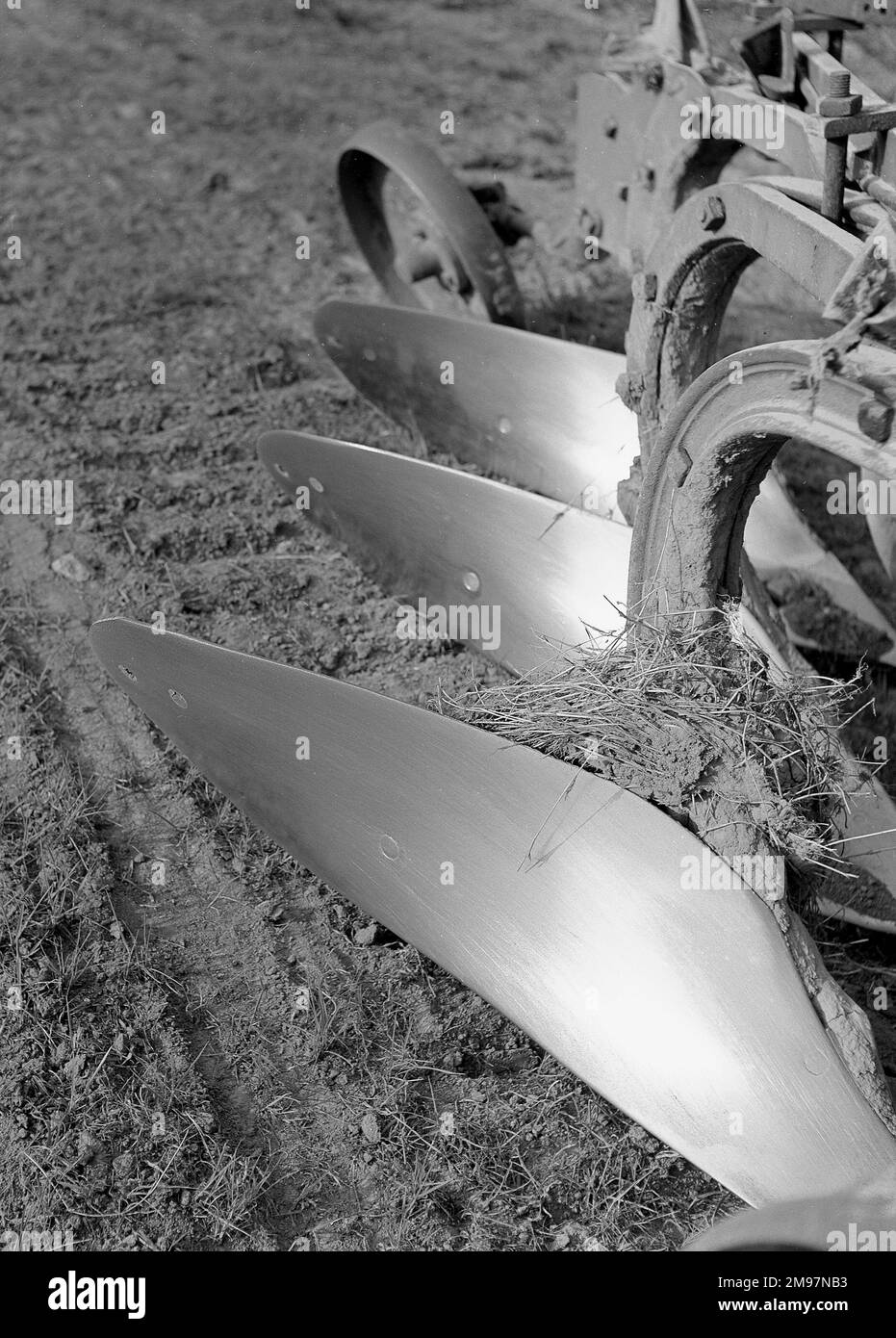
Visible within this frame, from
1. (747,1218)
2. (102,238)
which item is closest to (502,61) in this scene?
(102,238)

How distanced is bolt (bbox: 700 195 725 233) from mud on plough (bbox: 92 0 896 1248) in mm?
16

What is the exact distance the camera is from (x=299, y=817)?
2742mm

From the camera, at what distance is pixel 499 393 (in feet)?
13.1

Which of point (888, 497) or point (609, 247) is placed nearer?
point (888, 497)

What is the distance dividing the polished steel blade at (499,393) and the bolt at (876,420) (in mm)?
1739

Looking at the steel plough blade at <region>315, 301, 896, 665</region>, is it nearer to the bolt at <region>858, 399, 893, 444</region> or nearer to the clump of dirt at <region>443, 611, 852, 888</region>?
the clump of dirt at <region>443, 611, 852, 888</region>

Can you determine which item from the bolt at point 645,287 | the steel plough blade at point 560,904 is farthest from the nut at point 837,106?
the steel plough blade at point 560,904

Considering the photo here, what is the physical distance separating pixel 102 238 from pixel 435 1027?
4139mm

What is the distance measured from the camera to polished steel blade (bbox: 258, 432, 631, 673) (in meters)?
3.21

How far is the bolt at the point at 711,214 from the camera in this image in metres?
2.52

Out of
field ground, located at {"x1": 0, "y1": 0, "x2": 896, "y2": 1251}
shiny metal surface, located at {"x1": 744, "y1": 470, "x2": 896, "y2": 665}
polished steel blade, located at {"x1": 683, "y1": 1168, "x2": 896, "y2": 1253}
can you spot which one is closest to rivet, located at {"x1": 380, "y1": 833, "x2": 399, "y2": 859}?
field ground, located at {"x1": 0, "y1": 0, "x2": 896, "y2": 1251}

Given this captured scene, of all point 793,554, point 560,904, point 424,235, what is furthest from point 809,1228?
point 424,235

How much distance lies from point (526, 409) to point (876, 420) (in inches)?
82.7

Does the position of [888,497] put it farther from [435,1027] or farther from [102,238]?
[102,238]
